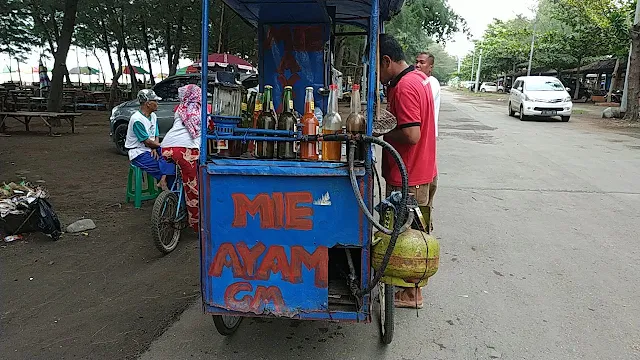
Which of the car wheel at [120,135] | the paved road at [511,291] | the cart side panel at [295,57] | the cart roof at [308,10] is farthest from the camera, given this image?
the car wheel at [120,135]

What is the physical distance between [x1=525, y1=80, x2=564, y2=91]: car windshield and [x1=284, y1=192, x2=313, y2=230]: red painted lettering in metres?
18.9

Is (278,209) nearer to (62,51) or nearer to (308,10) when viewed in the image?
(308,10)

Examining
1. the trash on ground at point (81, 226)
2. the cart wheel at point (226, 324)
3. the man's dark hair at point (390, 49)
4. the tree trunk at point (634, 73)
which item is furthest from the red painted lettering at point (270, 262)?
the tree trunk at point (634, 73)

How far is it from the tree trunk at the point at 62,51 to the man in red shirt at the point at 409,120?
45.6 ft

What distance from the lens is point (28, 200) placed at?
16.7ft

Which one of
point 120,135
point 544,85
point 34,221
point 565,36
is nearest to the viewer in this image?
point 34,221

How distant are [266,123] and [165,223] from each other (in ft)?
7.73

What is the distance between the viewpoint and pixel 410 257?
8.73ft

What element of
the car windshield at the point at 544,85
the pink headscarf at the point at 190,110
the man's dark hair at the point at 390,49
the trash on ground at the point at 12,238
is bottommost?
the trash on ground at the point at 12,238

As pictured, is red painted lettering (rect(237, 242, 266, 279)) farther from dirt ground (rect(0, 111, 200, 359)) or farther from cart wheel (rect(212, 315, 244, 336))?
dirt ground (rect(0, 111, 200, 359))

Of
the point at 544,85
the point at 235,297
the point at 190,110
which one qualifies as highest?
the point at 544,85

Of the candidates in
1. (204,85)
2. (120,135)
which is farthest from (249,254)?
(120,135)

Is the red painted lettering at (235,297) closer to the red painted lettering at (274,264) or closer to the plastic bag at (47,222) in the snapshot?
the red painted lettering at (274,264)

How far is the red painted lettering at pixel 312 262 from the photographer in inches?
107
